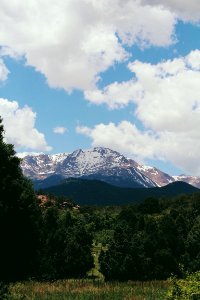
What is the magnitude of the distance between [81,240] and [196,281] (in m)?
59.3

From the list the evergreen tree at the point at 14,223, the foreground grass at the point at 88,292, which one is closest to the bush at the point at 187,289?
the foreground grass at the point at 88,292

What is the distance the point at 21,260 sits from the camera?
40969mm

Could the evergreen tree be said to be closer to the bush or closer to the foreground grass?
the foreground grass

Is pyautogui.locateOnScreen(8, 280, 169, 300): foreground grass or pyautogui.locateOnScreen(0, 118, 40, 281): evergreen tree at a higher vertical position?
pyautogui.locateOnScreen(0, 118, 40, 281): evergreen tree

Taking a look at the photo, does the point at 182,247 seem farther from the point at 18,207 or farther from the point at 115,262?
the point at 18,207

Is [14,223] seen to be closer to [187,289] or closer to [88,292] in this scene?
[88,292]

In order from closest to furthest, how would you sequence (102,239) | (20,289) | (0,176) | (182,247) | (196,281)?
(196,281) → (0,176) → (20,289) → (182,247) → (102,239)

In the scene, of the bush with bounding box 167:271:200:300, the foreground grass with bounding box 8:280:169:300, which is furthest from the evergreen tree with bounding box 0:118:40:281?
the bush with bounding box 167:271:200:300

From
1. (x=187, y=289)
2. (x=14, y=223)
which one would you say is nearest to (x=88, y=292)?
(x=14, y=223)

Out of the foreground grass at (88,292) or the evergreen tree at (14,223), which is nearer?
the foreground grass at (88,292)

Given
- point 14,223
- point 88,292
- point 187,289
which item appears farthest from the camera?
point 14,223

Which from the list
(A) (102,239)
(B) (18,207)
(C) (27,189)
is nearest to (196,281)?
(B) (18,207)

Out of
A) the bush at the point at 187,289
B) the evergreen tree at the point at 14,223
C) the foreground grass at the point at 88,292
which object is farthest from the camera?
the evergreen tree at the point at 14,223

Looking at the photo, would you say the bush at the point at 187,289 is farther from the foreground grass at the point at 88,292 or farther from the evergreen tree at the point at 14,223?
the evergreen tree at the point at 14,223
